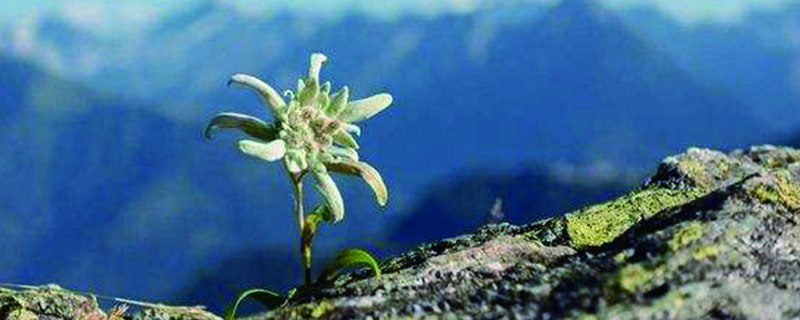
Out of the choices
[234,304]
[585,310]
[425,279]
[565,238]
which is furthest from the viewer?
[565,238]

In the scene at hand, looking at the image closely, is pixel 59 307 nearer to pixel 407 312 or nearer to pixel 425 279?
pixel 425 279

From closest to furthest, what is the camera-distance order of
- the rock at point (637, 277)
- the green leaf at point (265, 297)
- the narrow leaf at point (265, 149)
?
the rock at point (637, 277), the narrow leaf at point (265, 149), the green leaf at point (265, 297)

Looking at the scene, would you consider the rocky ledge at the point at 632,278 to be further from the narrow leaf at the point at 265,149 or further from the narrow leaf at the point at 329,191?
the narrow leaf at the point at 265,149

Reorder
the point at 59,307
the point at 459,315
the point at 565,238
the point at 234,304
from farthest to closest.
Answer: the point at 565,238 < the point at 59,307 < the point at 234,304 < the point at 459,315

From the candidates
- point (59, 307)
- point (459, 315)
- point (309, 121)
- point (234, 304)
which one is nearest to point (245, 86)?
point (309, 121)

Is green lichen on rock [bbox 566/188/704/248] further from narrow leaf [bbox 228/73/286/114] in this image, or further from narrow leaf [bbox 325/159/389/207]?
narrow leaf [bbox 228/73/286/114]

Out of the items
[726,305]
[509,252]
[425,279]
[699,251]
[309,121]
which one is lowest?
[726,305]

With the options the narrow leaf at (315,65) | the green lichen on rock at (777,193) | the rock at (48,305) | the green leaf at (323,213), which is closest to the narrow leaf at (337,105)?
the narrow leaf at (315,65)
